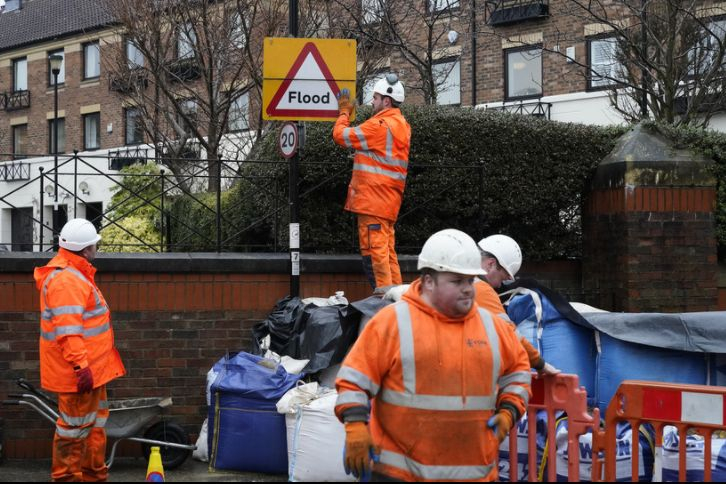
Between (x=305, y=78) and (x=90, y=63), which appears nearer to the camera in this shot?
(x=305, y=78)

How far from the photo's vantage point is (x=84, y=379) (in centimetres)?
594

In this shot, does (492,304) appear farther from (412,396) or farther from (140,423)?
(140,423)

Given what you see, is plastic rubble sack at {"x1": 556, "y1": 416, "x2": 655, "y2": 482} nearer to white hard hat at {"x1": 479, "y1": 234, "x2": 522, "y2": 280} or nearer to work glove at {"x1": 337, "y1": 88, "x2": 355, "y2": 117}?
white hard hat at {"x1": 479, "y1": 234, "x2": 522, "y2": 280}

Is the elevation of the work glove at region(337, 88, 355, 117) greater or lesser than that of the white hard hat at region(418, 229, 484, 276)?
greater

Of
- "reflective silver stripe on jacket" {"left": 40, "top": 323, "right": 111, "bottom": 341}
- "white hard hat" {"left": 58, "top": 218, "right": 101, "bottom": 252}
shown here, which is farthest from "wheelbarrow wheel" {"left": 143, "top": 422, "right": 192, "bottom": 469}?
"white hard hat" {"left": 58, "top": 218, "right": 101, "bottom": 252}

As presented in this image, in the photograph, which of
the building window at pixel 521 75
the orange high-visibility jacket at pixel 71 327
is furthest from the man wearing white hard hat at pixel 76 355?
the building window at pixel 521 75

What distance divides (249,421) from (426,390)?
10.6 ft

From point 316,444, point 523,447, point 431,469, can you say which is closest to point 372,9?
point 316,444

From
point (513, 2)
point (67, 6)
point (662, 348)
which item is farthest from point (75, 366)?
point (67, 6)

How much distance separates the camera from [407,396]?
12.9ft

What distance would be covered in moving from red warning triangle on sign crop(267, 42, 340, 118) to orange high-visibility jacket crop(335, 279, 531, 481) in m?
4.09

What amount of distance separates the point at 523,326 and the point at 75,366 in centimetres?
309

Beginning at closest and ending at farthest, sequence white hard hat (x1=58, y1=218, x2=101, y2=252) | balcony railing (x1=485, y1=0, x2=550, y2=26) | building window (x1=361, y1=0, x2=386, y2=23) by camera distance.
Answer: white hard hat (x1=58, y1=218, x2=101, y2=252) < building window (x1=361, y1=0, x2=386, y2=23) < balcony railing (x1=485, y1=0, x2=550, y2=26)

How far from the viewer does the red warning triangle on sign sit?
7.80 metres
